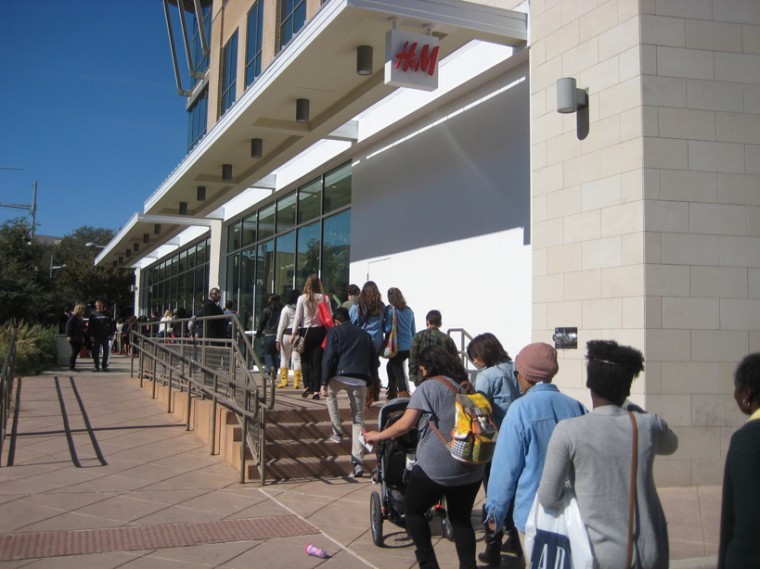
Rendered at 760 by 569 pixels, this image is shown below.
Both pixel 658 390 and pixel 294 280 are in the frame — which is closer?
pixel 658 390

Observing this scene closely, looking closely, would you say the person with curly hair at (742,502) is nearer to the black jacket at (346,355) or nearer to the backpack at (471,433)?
the backpack at (471,433)

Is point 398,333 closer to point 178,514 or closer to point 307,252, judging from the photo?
point 178,514

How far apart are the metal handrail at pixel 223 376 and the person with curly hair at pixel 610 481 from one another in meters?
4.99

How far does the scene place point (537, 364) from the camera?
3.78 metres

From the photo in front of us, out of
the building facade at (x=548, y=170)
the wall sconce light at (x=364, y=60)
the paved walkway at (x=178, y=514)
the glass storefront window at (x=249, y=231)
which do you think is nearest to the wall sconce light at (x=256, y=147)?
the building facade at (x=548, y=170)

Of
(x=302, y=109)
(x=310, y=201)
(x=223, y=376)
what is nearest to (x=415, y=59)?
(x=302, y=109)

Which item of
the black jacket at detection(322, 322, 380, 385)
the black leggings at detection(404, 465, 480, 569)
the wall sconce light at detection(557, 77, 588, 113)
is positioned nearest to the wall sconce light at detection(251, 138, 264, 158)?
the black jacket at detection(322, 322, 380, 385)

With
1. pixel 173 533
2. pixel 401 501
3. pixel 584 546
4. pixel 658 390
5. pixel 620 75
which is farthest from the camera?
pixel 620 75

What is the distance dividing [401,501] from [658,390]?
292cm

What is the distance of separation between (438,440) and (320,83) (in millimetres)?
8363

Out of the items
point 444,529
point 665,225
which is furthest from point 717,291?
point 444,529

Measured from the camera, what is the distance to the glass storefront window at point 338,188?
15.3 m

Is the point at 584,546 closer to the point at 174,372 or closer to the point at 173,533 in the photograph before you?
the point at 173,533

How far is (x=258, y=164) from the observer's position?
54.6ft
